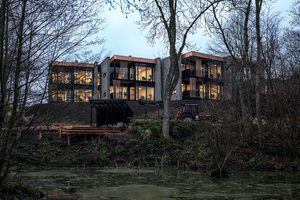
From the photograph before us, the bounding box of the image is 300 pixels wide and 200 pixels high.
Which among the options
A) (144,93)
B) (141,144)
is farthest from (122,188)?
(144,93)

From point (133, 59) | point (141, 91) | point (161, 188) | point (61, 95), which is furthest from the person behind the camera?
point (141, 91)

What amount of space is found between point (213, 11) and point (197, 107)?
9513 millimetres

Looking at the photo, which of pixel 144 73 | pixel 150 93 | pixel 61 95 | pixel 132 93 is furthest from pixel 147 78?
pixel 61 95

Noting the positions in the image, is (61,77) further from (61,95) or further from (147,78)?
(147,78)

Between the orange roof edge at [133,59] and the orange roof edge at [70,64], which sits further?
the orange roof edge at [133,59]

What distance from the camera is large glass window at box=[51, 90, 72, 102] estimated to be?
5.09m

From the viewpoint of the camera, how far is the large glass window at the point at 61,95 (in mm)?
5095

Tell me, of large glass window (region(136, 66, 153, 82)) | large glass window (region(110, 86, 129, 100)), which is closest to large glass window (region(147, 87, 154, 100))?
large glass window (region(136, 66, 153, 82))

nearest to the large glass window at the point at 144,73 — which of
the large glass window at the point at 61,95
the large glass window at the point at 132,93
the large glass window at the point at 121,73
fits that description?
the large glass window at the point at 121,73

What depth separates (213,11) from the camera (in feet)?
51.8

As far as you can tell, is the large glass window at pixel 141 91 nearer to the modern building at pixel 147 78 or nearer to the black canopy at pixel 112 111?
the modern building at pixel 147 78

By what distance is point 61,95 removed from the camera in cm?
543

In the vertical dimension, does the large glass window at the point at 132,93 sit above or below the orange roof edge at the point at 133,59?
below

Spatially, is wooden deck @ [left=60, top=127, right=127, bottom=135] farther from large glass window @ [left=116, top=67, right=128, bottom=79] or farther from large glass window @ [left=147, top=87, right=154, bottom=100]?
large glass window @ [left=147, top=87, right=154, bottom=100]
